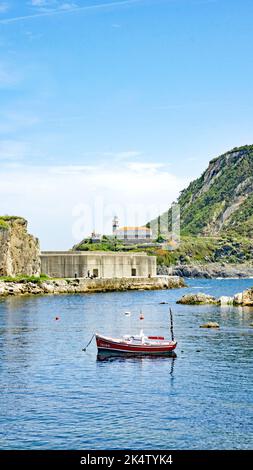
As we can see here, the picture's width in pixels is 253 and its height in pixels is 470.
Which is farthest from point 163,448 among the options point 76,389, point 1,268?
point 1,268

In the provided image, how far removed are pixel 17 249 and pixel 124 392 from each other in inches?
4216

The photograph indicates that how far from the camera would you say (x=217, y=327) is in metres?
72.7

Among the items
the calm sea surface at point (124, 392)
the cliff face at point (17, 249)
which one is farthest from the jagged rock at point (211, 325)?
the cliff face at point (17, 249)

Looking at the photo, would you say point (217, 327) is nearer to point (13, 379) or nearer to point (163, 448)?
point (13, 379)

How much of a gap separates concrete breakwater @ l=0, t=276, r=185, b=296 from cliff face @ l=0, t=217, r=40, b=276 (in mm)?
8819

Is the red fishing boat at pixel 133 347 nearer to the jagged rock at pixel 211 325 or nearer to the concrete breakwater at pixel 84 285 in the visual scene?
the jagged rock at pixel 211 325

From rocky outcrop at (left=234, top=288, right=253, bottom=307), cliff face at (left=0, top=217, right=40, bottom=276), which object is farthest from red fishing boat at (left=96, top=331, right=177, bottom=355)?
cliff face at (left=0, top=217, right=40, bottom=276)

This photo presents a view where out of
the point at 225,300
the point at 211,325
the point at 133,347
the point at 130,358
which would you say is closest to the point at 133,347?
the point at 133,347

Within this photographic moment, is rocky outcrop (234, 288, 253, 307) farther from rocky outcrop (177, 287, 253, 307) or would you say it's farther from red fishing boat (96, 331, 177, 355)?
red fishing boat (96, 331, 177, 355)

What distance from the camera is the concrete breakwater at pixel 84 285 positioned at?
131 meters

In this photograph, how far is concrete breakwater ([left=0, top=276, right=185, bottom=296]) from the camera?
13062 cm

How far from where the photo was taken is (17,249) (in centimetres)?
14625

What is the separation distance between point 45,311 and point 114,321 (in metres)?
15.3

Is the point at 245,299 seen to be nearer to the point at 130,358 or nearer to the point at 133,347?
the point at 133,347
